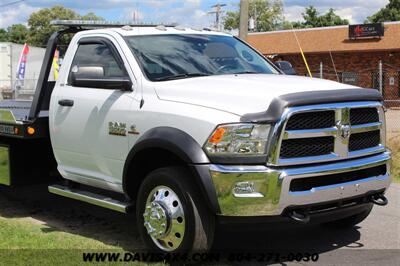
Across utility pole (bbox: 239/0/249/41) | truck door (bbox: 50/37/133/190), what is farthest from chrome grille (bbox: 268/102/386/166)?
utility pole (bbox: 239/0/249/41)

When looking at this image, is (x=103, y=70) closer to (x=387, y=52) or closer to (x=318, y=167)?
(x=318, y=167)

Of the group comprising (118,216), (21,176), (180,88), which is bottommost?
(118,216)

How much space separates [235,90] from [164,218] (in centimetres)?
122

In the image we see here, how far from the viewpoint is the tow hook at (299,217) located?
4.56 m

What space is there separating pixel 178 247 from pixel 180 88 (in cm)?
137

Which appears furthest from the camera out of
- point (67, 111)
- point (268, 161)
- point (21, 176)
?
point (21, 176)

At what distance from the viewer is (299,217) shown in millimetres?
4586

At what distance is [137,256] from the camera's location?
5191mm

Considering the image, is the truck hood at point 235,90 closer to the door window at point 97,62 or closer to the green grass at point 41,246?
the door window at point 97,62

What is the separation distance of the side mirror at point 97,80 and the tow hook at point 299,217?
6.26 feet

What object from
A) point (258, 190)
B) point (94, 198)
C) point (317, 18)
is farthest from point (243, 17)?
point (317, 18)

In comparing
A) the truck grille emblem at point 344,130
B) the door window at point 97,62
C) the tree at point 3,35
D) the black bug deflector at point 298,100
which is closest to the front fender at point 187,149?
the black bug deflector at point 298,100

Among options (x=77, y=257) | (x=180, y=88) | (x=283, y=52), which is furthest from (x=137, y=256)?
(x=283, y=52)

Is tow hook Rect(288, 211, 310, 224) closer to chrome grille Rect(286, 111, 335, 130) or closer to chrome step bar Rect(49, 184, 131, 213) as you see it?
chrome grille Rect(286, 111, 335, 130)
